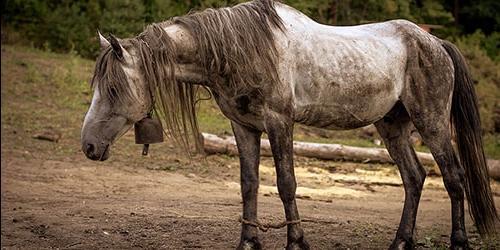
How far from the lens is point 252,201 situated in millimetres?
5137

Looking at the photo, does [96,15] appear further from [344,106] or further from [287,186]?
[287,186]

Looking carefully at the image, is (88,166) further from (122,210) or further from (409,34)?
(409,34)

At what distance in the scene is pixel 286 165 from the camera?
15.6ft

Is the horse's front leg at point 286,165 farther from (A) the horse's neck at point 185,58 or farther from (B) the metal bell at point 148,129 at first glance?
(B) the metal bell at point 148,129

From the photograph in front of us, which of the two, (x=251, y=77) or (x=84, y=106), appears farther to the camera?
(x=84, y=106)

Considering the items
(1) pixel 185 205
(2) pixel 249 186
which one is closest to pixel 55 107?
(1) pixel 185 205

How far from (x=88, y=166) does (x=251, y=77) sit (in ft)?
18.7

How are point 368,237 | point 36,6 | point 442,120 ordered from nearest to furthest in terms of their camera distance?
point 442,120, point 368,237, point 36,6

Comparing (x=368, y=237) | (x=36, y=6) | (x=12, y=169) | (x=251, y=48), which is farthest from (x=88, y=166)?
(x=36, y=6)

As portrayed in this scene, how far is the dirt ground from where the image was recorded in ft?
18.0

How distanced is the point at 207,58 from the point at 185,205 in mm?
2804


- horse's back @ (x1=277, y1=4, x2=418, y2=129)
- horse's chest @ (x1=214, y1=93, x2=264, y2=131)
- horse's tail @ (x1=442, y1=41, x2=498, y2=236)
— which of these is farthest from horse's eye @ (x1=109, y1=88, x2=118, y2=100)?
horse's tail @ (x1=442, y1=41, x2=498, y2=236)

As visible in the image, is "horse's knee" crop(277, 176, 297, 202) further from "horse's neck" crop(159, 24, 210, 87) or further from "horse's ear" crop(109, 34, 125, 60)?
"horse's ear" crop(109, 34, 125, 60)

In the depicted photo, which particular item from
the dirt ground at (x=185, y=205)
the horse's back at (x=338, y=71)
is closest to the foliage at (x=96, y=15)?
the dirt ground at (x=185, y=205)
